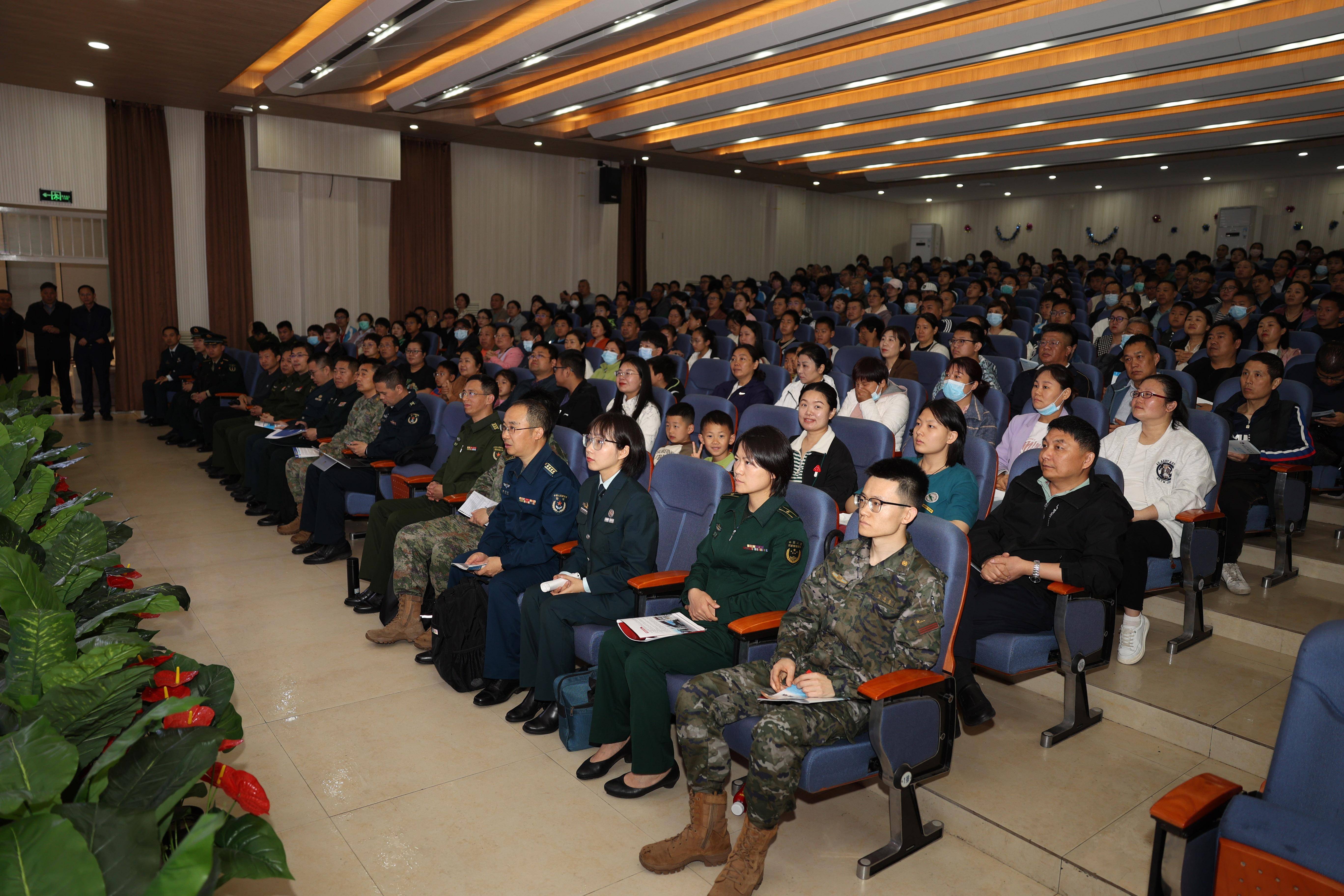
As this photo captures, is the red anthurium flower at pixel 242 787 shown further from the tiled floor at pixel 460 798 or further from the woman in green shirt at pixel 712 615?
the woman in green shirt at pixel 712 615

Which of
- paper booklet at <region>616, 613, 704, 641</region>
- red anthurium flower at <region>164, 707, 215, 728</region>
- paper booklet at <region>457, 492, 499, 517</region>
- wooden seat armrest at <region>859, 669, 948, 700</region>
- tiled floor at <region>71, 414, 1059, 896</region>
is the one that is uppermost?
red anthurium flower at <region>164, 707, 215, 728</region>

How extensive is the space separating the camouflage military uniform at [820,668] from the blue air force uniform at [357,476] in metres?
3.22

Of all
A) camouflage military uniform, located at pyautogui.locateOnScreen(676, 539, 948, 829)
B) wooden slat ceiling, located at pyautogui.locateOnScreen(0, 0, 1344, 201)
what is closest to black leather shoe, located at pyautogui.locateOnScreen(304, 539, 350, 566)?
camouflage military uniform, located at pyautogui.locateOnScreen(676, 539, 948, 829)

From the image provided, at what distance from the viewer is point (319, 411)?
612cm

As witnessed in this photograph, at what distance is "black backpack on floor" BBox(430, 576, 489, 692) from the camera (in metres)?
3.47

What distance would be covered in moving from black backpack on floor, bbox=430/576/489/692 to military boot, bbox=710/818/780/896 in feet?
4.92

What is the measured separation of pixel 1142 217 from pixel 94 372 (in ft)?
56.1

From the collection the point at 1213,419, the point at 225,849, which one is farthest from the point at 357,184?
the point at 225,849

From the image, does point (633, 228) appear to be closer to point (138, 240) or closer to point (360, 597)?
point (138, 240)

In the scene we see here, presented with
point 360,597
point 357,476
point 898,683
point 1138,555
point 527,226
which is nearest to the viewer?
point 898,683

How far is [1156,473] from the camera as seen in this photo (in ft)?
11.6

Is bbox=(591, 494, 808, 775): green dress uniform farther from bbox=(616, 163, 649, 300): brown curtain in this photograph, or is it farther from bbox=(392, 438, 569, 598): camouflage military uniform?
bbox=(616, 163, 649, 300): brown curtain

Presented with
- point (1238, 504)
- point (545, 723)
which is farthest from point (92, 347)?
point (1238, 504)

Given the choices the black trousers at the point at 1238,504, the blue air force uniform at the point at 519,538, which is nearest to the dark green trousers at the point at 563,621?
the blue air force uniform at the point at 519,538
